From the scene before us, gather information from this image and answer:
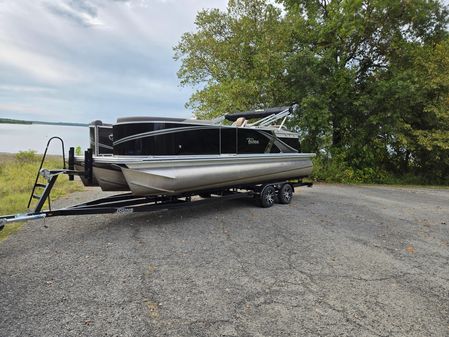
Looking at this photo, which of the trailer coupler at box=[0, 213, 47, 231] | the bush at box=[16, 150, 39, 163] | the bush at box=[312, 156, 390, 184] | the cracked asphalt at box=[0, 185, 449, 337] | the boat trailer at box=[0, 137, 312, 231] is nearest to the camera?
the cracked asphalt at box=[0, 185, 449, 337]

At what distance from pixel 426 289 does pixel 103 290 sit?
3484 mm

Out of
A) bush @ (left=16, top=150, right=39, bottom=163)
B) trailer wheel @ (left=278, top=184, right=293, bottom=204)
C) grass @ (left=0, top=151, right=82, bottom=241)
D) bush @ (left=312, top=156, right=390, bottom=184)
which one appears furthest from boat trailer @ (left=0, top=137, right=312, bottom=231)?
bush @ (left=16, top=150, right=39, bottom=163)

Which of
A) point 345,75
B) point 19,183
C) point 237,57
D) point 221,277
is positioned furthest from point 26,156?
point 345,75

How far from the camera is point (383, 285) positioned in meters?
3.71

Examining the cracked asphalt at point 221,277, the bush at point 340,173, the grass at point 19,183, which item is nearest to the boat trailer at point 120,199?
the cracked asphalt at point 221,277

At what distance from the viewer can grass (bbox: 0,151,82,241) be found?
6.25 metres

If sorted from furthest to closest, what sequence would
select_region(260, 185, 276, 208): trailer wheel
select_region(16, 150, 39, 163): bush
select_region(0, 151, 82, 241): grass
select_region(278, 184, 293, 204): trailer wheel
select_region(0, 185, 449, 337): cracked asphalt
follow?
select_region(16, 150, 39, 163): bush, select_region(278, 184, 293, 204): trailer wheel, select_region(260, 185, 276, 208): trailer wheel, select_region(0, 151, 82, 241): grass, select_region(0, 185, 449, 337): cracked asphalt

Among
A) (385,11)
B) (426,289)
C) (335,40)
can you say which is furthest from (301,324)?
(385,11)

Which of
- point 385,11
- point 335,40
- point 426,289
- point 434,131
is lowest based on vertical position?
point 426,289

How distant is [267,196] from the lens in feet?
24.7

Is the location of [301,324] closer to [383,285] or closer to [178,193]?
[383,285]

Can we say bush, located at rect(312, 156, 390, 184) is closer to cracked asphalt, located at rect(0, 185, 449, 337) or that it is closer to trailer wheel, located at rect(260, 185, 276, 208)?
trailer wheel, located at rect(260, 185, 276, 208)

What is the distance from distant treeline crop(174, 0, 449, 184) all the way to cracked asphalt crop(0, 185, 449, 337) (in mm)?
9282

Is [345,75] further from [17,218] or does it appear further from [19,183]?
[17,218]
